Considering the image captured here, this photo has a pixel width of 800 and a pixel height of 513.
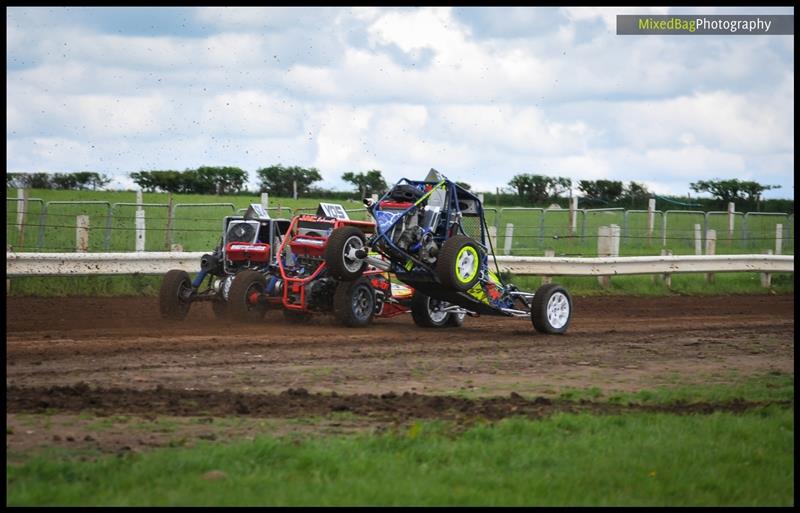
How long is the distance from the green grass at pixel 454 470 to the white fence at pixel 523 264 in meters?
11.3

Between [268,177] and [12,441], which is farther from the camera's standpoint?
[268,177]

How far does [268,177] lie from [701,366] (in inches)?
771

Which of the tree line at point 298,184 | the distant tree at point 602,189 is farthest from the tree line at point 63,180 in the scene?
the distant tree at point 602,189

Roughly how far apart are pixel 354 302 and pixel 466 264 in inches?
65.3

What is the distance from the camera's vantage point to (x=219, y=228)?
28.9 metres

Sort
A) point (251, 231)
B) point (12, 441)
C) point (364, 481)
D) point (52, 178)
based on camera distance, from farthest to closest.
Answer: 1. point (52, 178)
2. point (251, 231)
3. point (12, 441)
4. point (364, 481)

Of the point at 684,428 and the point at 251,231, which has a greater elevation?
the point at 251,231

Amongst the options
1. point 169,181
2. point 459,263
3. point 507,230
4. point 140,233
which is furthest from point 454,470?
point 169,181

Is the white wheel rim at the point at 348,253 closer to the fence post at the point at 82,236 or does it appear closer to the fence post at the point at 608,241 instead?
the fence post at the point at 82,236

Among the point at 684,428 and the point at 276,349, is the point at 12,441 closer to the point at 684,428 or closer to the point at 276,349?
the point at 684,428

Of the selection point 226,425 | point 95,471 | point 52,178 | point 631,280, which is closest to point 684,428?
point 226,425

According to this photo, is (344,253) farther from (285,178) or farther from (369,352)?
(285,178)

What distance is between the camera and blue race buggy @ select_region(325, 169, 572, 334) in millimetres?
15086

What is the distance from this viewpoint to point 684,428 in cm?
868
